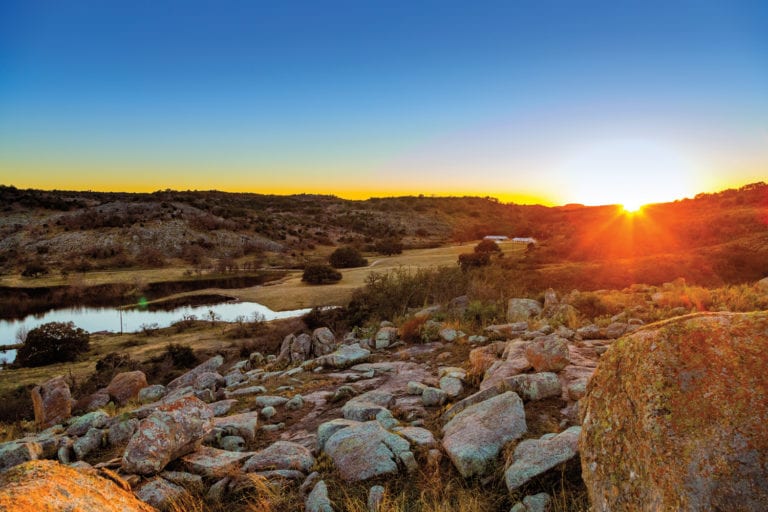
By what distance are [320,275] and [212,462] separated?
26.2 meters

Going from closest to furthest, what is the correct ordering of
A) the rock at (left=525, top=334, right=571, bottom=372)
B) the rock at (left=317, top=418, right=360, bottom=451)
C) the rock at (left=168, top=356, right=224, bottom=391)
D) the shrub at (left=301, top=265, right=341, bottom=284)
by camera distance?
the rock at (left=317, top=418, right=360, bottom=451) < the rock at (left=525, top=334, right=571, bottom=372) < the rock at (left=168, top=356, right=224, bottom=391) < the shrub at (left=301, top=265, right=341, bottom=284)

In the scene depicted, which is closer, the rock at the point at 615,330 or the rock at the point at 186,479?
the rock at the point at 186,479

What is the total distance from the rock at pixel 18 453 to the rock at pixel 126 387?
223 inches

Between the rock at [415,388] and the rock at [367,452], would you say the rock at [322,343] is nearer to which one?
the rock at [415,388]

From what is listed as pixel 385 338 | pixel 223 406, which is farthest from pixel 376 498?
pixel 385 338

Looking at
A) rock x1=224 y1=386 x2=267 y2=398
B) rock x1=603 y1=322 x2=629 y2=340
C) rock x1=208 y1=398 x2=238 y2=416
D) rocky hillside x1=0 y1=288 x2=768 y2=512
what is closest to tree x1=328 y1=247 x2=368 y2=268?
rocky hillside x1=0 y1=288 x2=768 y2=512

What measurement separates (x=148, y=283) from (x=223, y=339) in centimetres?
2039

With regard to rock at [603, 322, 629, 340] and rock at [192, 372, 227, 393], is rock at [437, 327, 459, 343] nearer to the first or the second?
rock at [603, 322, 629, 340]

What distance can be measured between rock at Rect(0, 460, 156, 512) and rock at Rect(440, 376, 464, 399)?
4358mm

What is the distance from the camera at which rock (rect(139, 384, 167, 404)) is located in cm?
1128

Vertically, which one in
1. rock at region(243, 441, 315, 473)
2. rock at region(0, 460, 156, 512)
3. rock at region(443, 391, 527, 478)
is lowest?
rock at region(243, 441, 315, 473)

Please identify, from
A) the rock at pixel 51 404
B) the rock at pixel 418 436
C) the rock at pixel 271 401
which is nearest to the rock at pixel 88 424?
the rock at pixel 271 401

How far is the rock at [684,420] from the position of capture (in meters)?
2.11

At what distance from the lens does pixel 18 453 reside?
6039 millimetres
